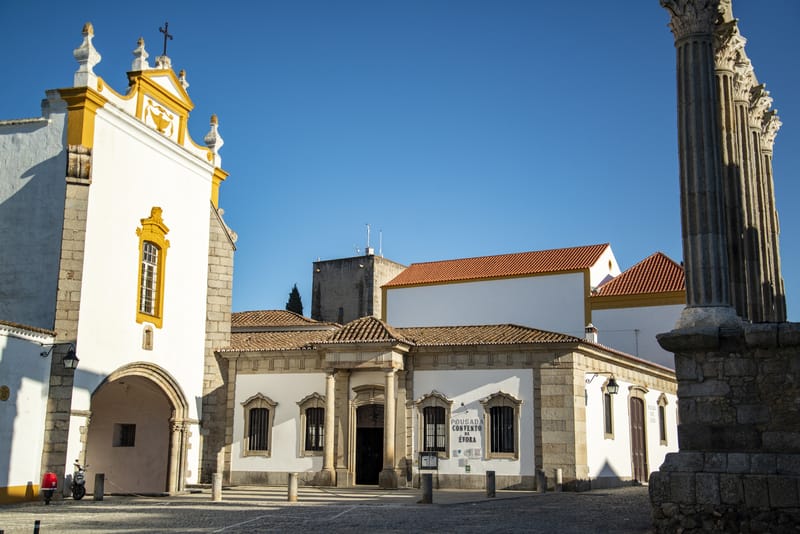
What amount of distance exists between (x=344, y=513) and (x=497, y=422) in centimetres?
869

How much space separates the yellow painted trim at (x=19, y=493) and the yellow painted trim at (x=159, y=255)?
5140 millimetres

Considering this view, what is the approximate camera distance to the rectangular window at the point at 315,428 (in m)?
25.1

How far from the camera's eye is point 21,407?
18.4m

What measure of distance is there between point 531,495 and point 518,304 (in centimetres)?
1716

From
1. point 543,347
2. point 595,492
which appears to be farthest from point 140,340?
point 595,492

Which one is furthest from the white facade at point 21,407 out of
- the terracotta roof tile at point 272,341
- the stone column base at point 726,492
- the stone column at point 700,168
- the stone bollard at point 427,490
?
the stone column at point 700,168

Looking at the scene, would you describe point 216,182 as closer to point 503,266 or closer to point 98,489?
point 98,489

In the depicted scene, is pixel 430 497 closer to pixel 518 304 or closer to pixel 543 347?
pixel 543 347

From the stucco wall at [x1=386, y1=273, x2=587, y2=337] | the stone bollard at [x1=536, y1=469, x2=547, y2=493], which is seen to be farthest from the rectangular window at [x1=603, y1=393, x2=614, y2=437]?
the stucco wall at [x1=386, y1=273, x2=587, y2=337]

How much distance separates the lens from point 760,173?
16.5 m

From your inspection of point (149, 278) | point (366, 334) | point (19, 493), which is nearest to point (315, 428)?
→ point (366, 334)

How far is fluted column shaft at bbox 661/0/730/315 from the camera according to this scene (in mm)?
12133

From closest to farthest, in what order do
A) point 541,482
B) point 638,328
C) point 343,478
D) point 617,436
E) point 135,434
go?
point 541,482 < point 343,478 < point 135,434 < point 617,436 < point 638,328

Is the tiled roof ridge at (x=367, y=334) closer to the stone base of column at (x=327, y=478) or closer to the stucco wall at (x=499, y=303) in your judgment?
the stone base of column at (x=327, y=478)
